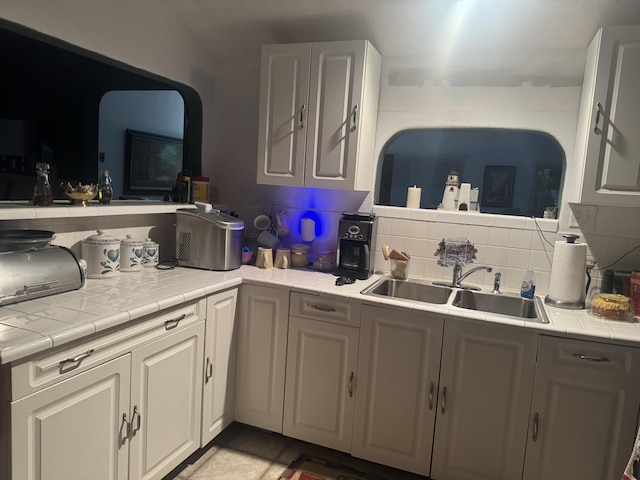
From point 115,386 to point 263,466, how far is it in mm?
945

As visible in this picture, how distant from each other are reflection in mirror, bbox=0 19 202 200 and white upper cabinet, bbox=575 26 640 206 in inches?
89.7

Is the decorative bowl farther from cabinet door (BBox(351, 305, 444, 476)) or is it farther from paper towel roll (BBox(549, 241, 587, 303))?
paper towel roll (BBox(549, 241, 587, 303))

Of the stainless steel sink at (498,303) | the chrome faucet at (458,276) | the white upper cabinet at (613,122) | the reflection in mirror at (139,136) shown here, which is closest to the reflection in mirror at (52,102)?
the reflection in mirror at (139,136)

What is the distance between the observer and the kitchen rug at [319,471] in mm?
2164

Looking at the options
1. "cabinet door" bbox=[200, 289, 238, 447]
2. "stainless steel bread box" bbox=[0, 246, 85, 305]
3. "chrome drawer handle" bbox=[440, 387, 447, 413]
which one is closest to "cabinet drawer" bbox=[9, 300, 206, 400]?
"cabinet door" bbox=[200, 289, 238, 447]

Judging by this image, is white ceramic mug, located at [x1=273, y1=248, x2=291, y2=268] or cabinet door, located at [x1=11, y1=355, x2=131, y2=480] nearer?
cabinet door, located at [x1=11, y1=355, x2=131, y2=480]

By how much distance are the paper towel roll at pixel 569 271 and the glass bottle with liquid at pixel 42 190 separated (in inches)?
92.2

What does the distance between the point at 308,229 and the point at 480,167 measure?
1144 millimetres

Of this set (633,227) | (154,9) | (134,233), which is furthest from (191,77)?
(633,227)

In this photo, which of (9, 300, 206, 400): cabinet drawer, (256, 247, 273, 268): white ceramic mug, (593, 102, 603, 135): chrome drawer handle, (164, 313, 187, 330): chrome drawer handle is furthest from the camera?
(256, 247, 273, 268): white ceramic mug

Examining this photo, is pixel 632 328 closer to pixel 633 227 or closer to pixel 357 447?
pixel 633 227

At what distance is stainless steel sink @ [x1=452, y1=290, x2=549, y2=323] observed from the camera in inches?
89.6

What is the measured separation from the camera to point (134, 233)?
97.8 inches

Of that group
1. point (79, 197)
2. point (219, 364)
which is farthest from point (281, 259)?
point (79, 197)
